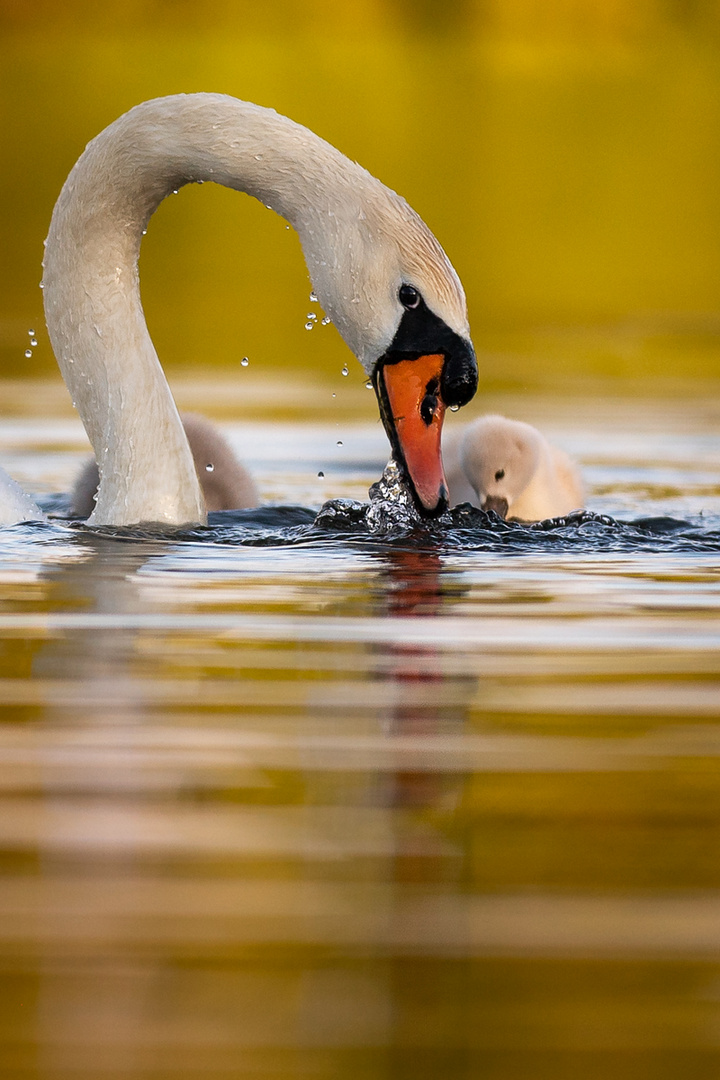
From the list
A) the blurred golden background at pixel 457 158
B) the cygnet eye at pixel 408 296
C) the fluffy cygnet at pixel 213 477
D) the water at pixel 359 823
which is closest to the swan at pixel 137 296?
the cygnet eye at pixel 408 296

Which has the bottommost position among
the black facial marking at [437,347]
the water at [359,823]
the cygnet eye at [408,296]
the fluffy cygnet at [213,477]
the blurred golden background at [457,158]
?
the water at [359,823]

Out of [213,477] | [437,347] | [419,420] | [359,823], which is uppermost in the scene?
[437,347]

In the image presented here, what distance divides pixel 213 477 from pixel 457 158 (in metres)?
25.9

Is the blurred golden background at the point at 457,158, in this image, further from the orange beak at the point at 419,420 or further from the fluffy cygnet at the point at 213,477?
the orange beak at the point at 419,420

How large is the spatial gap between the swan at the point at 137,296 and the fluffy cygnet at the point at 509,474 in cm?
116

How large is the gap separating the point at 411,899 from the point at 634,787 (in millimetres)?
623

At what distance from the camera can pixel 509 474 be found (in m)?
7.28

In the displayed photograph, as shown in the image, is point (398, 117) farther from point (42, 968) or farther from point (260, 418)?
point (42, 968)

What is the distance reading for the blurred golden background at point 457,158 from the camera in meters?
17.0

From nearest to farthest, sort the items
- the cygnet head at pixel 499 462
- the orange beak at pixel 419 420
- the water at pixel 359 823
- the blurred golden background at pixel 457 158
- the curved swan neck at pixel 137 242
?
the water at pixel 359 823
the orange beak at pixel 419 420
the curved swan neck at pixel 137 242
the cygnet head at pixel 499 462
the blurred golden background at pixel 457 158

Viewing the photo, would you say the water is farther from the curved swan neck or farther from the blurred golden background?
the blurred golden background

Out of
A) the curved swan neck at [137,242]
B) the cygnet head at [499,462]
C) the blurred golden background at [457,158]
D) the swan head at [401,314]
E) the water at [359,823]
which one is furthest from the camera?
the blurred golden background at [457,158]

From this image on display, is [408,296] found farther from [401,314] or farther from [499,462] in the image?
[499,462]

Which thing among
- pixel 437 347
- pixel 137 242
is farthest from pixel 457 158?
pixel 437 347
